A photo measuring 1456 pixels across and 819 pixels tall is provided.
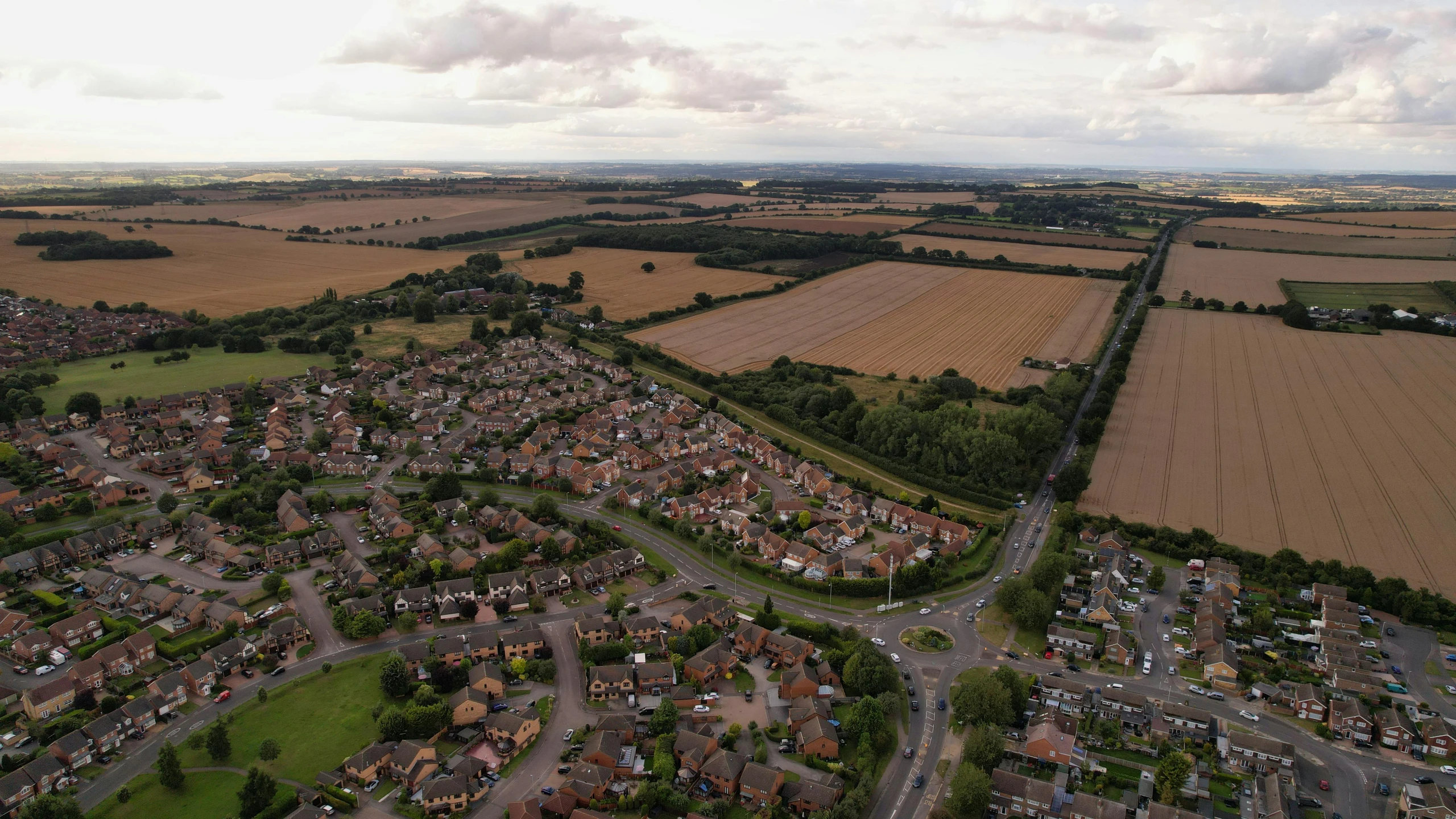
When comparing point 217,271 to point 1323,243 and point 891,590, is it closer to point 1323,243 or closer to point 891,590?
point 891,590

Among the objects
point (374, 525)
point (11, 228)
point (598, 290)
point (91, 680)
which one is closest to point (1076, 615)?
point (374, 525)

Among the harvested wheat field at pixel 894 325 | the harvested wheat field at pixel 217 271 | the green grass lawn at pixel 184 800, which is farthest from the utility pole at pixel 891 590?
the harvested wheat field at pixel 217 271

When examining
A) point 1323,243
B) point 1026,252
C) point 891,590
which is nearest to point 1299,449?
point 891,590

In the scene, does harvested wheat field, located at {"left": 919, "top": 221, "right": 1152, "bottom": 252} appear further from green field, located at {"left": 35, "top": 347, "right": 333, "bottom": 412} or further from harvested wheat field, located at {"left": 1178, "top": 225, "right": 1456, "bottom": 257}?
green field, located at {"left": 35, "top": 347, "right": 333, "bottom": 412}

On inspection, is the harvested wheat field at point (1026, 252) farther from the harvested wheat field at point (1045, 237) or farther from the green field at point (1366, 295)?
the green field at point (1366, 295)

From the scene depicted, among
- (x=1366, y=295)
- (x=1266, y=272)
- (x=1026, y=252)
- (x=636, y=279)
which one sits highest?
(x=1026, y=252)
